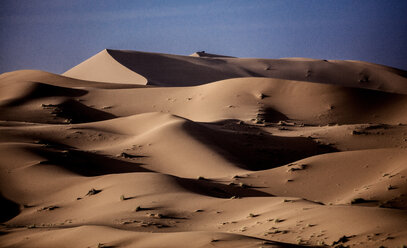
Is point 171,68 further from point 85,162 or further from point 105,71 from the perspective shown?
point 85,162

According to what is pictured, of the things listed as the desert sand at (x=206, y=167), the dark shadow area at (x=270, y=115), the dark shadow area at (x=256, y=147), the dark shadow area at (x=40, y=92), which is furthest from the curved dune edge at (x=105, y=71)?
the dark shadow area at (x=256, y=147)

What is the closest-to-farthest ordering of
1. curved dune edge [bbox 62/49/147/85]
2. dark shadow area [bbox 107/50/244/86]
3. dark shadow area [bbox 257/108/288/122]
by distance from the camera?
dark shadow area [bbox 257/108/288/122], curved dune edge [bbox 62/49/147/85], dark shadow area [bbox 107/50/244/86]

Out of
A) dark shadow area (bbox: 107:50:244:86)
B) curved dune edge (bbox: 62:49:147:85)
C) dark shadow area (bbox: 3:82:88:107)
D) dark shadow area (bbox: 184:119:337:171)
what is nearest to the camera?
dark shadow area (bbox: 184:119:337:171)

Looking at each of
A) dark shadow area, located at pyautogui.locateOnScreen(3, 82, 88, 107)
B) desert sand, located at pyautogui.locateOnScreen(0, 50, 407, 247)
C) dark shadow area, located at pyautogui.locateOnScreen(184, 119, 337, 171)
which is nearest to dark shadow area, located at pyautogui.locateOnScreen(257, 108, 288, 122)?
desert sand, located at pyautogui.locateOnScreen(0, 50, 407, 247)

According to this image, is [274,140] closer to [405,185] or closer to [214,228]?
[405,185]

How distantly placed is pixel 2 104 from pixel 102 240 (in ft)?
76.6

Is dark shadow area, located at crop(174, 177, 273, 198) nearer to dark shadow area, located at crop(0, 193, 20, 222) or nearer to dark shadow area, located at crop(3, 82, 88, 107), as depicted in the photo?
dark shadow area, located at crop(0, 193, 20, 222)

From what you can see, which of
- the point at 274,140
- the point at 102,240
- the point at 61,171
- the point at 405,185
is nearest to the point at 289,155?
the point at 274,140

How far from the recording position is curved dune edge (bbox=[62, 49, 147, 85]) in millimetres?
54031

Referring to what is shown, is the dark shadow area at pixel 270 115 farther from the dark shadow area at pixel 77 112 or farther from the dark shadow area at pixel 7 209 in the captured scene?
the dark shadow area at pixel 7 209

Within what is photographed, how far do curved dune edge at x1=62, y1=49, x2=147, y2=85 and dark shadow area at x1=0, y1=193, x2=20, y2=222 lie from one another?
37038 millimetres

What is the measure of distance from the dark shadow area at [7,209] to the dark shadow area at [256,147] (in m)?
8.36

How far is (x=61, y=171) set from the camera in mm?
16062

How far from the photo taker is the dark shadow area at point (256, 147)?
2011 centimetres
